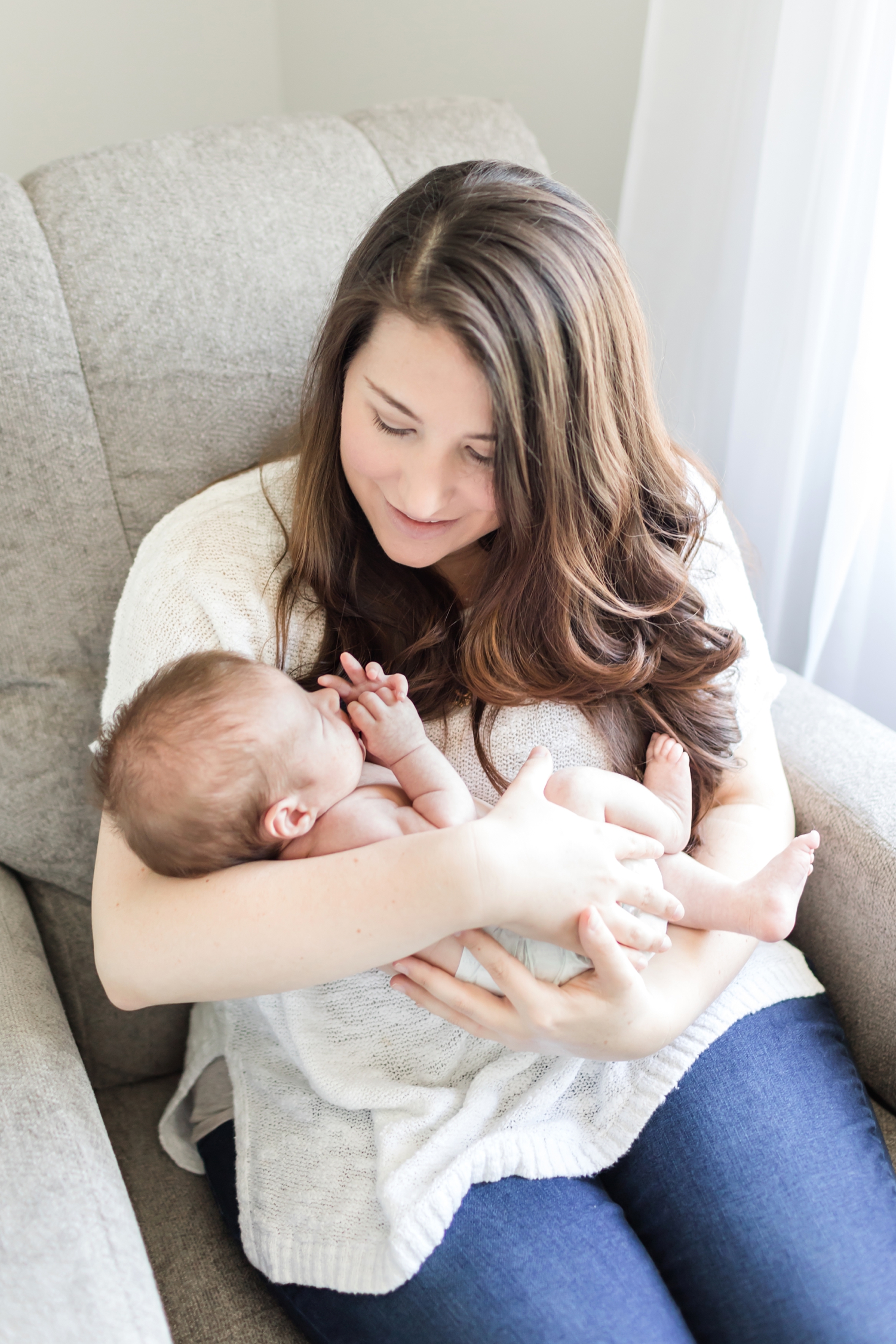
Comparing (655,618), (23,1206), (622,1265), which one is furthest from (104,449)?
(622,1265)

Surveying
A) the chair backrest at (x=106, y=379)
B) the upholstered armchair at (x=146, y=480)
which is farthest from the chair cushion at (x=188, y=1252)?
the chair backrest at (x=106, y=379)

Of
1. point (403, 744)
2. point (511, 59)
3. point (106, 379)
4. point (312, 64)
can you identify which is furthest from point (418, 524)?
point (312, 64)

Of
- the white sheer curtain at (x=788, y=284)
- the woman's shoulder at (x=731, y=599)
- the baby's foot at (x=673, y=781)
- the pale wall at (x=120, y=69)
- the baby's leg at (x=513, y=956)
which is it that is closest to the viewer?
the baby's leg at (x=513, y=956)

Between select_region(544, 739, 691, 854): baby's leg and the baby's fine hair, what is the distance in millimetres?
299

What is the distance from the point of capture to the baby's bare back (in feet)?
3.33

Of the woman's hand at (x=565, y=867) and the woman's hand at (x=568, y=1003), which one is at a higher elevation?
the woman's hand at (x=565, y=867)

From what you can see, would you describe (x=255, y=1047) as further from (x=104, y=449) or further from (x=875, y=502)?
(x=875, y=502)

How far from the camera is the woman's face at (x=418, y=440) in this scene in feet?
3.12

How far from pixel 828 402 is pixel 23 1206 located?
146cm

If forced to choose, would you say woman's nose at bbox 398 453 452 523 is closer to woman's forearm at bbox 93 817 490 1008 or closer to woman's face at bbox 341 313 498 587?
woman's face at bbox 341 313 498 587

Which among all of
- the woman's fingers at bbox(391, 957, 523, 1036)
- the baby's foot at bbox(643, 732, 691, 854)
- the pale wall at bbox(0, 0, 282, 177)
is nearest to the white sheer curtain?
the baby's foot at bbox(643, 732, 691, 854)

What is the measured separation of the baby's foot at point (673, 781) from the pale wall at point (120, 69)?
1.78 metres

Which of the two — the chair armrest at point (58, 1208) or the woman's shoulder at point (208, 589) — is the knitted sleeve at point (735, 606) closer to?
the woman's shoulder at point (208, 589)

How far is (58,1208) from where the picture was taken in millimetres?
870
